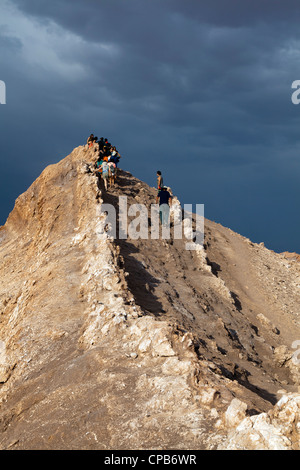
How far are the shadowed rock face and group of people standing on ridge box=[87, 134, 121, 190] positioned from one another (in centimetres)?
87

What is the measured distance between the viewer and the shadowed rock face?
246 inches

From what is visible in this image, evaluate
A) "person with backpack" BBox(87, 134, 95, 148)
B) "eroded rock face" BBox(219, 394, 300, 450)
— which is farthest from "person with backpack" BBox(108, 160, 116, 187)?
"eroded rock face" BBox(219, 394, 300, 450)

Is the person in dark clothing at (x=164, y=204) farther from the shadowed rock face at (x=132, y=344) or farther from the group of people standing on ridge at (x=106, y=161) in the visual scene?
the group of people standing on ridge at (x=106, y=161)

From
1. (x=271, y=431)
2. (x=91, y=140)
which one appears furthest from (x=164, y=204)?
(x=271, y=431)

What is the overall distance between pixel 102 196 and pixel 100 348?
12.7m

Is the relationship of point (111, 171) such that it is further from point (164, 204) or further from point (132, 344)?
point (132, 344)

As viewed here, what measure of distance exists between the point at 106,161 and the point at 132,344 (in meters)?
16.6

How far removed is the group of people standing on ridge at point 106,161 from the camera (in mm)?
23109

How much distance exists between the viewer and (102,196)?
68.1ft

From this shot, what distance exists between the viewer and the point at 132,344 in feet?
28.2

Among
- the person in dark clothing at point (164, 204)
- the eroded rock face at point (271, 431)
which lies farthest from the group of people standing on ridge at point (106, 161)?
the eroded rock face at point (271, 431)

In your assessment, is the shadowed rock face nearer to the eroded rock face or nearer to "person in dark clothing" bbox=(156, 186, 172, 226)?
the eroded rock face

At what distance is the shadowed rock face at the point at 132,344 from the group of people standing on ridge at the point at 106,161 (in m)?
0.87
